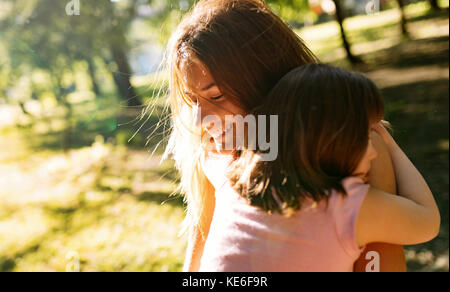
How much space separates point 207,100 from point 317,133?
0.38 metres

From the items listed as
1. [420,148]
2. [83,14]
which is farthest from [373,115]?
[83,14]

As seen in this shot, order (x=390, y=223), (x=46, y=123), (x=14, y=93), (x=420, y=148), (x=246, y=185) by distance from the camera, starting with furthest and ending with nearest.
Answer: (x=46, y=123)
(x=14, y=93)
(x=420, y=148)
(x=246, y=185)
(x=390, y=223)

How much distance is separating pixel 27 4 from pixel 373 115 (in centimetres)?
633

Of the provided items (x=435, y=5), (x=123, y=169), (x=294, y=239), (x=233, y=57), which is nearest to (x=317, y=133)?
(x=294, y=239)

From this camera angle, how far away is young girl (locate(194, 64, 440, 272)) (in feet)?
3.42

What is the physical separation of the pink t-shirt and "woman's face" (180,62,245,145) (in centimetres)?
26

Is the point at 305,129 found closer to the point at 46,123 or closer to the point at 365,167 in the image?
the point at 365,167

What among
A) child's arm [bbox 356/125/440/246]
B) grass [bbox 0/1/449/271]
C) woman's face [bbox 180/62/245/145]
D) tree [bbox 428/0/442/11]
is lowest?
grass [bbox 0/1/449/271]

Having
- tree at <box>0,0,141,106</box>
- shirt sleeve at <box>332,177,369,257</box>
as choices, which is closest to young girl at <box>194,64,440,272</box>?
shirt sleeve at <box>332,177,369,257</box>

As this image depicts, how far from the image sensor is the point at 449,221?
3.97m

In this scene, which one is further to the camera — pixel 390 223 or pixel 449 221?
pixel 449 221

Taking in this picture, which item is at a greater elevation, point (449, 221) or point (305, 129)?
point (305, 129)

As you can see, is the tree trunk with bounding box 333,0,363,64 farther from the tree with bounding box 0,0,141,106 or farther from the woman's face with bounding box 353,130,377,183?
the woman's face with bounding box 353,130,377,183

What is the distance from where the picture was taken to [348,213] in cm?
103
